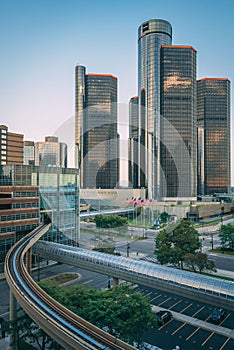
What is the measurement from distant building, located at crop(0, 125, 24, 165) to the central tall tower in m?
59.9

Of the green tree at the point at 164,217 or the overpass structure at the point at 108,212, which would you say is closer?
the green tree at the point at 164,217

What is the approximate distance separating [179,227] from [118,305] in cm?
2859

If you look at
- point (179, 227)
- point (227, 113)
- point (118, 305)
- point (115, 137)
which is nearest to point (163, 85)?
point (115, 137)

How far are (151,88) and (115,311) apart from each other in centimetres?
12872

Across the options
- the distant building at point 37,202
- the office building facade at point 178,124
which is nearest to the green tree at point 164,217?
the office building facade at point 178,124

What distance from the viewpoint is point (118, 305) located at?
80.0ft

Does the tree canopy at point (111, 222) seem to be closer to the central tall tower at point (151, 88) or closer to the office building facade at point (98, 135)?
the central tall tower at point (151, 88)

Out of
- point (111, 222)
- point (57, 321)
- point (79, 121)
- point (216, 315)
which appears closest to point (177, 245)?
point (216, 315)

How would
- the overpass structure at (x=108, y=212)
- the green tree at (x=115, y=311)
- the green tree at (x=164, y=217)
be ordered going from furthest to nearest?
the overpass structure at (x=108, y=212) < the green tree at (x=164, y=217) < the green tree at (x=115, y=311)

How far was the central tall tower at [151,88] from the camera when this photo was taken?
13700 centimetres

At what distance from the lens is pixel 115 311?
23922mm

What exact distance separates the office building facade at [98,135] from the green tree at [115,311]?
15495cm

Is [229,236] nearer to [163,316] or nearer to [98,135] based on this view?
[163,316]

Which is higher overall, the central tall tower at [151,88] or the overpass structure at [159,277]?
the central tall tower at [151,88]
